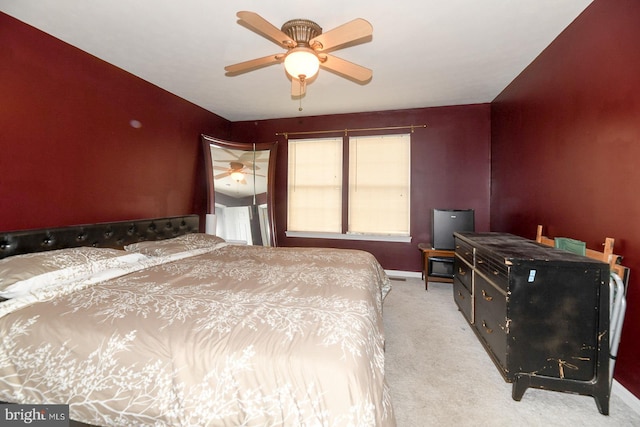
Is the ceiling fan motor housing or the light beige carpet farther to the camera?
the ceiling fan motor housing

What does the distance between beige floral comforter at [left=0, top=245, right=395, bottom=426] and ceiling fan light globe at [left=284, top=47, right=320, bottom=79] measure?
1.58 meters

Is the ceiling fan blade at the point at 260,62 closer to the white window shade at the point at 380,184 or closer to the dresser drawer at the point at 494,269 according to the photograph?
the dresser drawer at the point at 494,269

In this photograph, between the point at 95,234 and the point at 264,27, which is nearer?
the point at 264,27

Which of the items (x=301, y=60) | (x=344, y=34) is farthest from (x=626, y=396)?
(x=301, y=60)

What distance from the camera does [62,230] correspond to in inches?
90.7

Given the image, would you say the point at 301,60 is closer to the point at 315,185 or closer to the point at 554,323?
the point at 554,323

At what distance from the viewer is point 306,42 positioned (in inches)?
83.2

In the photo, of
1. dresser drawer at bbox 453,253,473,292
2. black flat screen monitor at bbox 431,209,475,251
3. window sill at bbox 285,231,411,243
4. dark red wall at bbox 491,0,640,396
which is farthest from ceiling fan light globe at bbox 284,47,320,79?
window sill at bbox 285,231,411,243

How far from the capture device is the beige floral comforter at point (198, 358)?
1016 mm

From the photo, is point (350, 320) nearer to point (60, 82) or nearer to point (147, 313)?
point (147, 313)

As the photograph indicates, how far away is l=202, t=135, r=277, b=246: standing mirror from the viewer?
4.21 metres

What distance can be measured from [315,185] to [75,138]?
10.2ft

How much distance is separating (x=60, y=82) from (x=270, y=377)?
3119 millimetres

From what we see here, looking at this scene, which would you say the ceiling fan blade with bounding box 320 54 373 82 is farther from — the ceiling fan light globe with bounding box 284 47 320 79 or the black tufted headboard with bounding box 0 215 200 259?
the black tufted headboard with bounding box 0 215 200 259
